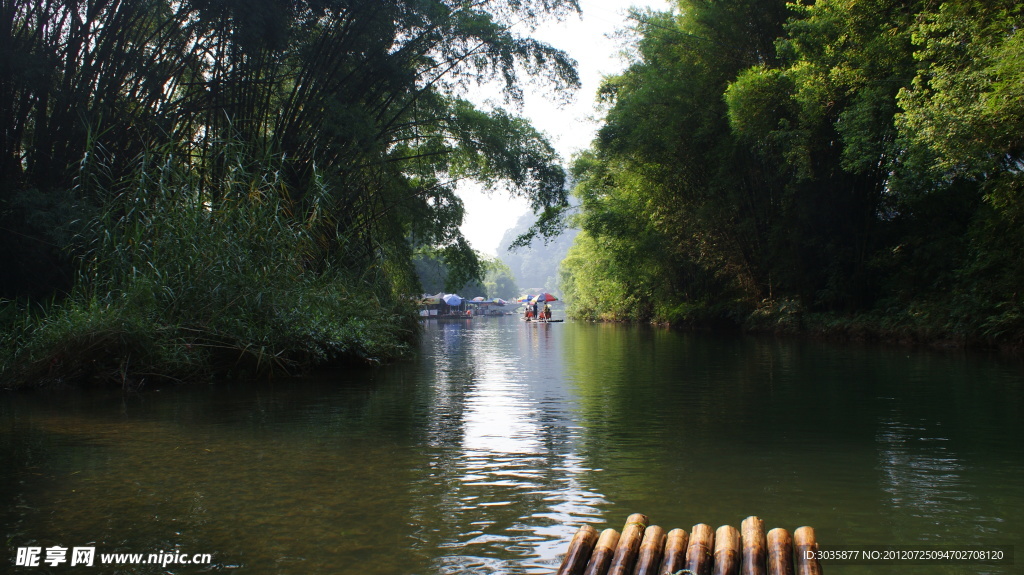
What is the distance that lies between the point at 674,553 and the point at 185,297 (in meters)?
8.58

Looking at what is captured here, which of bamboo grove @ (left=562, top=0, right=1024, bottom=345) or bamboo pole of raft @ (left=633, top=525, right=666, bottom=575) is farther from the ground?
bamboo grove @ (left=562, top=0, right=1024, bottom=345)

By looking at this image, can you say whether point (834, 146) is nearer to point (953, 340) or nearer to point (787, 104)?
point (787, 104)

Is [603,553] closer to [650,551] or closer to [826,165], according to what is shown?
[650,551]

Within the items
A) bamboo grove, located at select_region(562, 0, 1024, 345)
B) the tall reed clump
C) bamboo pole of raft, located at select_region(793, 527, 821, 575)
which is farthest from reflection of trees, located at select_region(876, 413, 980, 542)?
the tall reed clump

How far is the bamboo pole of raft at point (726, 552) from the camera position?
2.52 m

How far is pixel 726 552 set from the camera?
260 centimetres

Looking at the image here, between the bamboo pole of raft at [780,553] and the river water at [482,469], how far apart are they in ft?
1.43

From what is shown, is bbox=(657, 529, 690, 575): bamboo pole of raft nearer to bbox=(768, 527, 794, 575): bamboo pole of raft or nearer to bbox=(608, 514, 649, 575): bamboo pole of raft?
bbox=(608, 514, 649, 575): bamboo pole of raft

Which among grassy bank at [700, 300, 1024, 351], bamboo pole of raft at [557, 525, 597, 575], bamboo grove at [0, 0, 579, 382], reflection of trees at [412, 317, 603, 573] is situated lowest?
reflection of trees at [412, 317, 603, 573]

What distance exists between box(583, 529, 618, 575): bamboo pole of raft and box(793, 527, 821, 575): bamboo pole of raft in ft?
2.24

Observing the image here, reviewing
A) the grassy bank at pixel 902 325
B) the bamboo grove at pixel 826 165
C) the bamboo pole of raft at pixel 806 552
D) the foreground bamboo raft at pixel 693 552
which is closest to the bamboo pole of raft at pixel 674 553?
the foreground bamboo raft at pixel 693 552

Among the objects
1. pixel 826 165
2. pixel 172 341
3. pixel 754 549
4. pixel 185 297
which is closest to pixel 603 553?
pixel 754 549

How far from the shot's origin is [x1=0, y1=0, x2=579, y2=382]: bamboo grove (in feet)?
31.2

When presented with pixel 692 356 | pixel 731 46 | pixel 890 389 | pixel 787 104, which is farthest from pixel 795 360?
pixel 731 46
